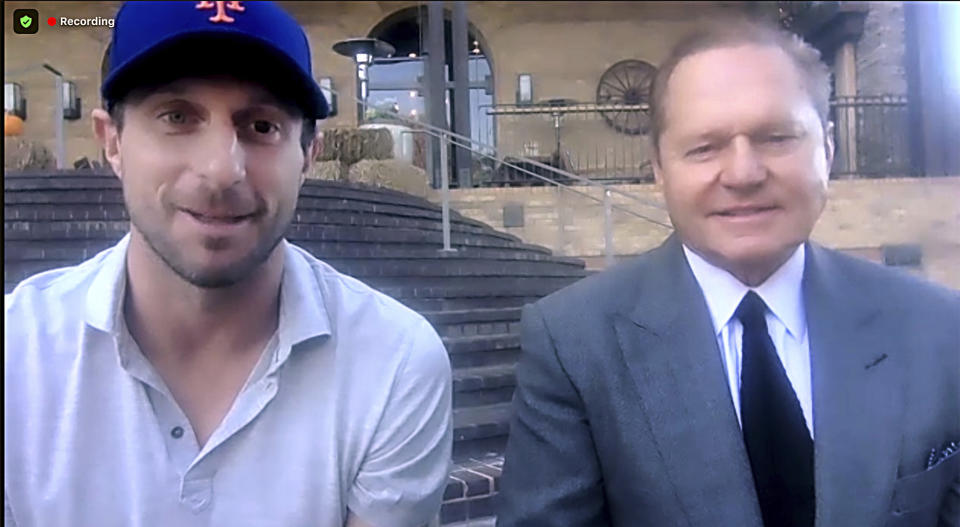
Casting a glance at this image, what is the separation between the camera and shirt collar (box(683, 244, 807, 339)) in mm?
1022

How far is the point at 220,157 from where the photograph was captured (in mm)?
853

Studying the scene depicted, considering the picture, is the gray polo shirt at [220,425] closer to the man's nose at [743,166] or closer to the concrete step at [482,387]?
the man's nose at [743,166]

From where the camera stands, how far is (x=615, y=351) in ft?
3.38

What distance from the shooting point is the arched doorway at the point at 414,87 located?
1.66 m

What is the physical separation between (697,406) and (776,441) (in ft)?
0.33

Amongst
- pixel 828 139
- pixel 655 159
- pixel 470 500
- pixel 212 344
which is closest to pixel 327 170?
pixel 470 500

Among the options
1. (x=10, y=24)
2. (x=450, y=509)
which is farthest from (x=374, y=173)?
(x=10, y=24)

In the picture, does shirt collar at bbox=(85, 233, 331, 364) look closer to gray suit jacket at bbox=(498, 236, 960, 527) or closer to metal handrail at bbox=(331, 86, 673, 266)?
gray suit jacket at bbox=(498, 236, 960, 527)

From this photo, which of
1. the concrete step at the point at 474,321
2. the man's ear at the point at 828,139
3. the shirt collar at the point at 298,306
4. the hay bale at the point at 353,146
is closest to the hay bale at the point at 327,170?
the hay bale at the point at 353,146

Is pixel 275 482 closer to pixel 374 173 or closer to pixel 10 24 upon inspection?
pixel 10 24

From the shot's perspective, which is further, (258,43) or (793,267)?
(793,267)

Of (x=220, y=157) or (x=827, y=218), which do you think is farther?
(x=827, y=218)

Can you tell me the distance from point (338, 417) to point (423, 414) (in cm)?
11

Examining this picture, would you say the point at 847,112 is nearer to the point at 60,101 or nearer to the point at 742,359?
the point at 742,359
